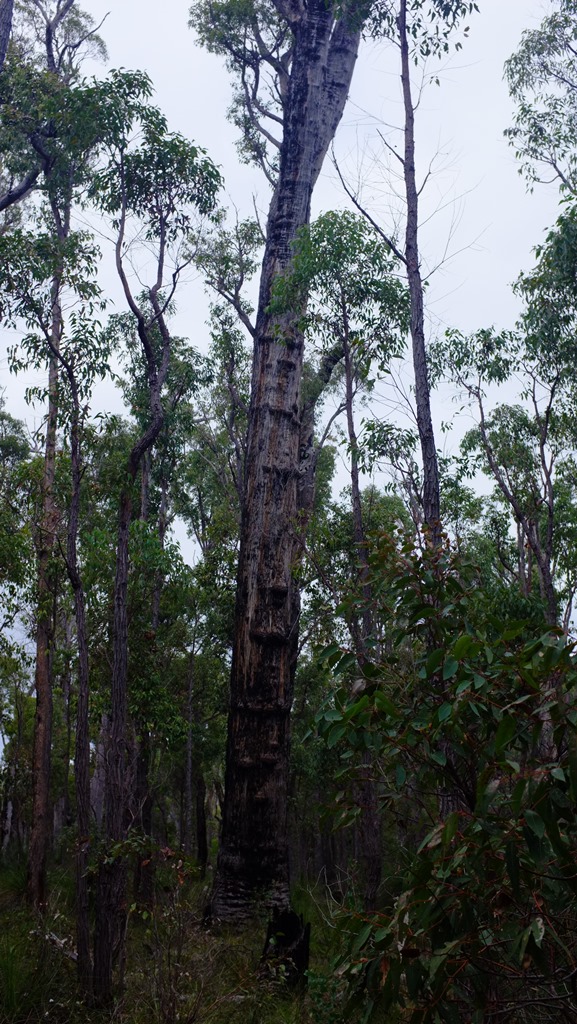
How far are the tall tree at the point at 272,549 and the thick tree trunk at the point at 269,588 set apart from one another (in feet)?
0.04

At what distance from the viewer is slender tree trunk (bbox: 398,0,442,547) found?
8.33 metres

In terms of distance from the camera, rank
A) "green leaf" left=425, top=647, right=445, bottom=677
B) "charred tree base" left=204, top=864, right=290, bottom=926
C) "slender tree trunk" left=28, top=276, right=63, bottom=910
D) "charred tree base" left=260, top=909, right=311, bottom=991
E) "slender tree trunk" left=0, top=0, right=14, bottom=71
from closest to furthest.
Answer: "green leaf" left=425, top=647, right=445, bottom=677, "charred tree base" left=260, top=909, right=311, bottom=991, "charred tree base" left=204, top=864, right=290, bottom=926, "slender tree trunk" left=0, top=0, right=14, bottom=71, "slender tree trunk" left=28, top=276, right=63, bottom=910

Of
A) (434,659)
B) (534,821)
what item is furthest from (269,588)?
(534,821)

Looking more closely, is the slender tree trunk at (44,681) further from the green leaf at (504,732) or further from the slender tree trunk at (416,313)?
the green leaf at (504,732)

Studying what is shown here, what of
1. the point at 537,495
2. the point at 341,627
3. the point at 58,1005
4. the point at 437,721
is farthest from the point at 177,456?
→ the point at 437,721

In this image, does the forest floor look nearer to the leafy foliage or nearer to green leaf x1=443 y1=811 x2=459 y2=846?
the leafy foliage

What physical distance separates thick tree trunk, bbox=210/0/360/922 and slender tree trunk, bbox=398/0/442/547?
1677 millimetres

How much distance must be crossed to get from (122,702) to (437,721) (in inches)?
160

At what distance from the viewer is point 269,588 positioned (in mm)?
8961

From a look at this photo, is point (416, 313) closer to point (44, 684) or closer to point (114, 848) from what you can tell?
point (114, 848)

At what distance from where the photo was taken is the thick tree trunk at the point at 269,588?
8062mm

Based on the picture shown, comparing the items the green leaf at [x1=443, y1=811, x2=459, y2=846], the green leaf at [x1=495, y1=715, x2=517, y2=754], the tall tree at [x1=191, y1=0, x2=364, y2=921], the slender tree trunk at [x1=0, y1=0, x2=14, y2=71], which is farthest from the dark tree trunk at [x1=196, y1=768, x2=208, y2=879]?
the green leaf at [x1=495, y1=715, x2=517, y2=754]

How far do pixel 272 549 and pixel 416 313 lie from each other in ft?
9.58

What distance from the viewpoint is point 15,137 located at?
12.1 metres
